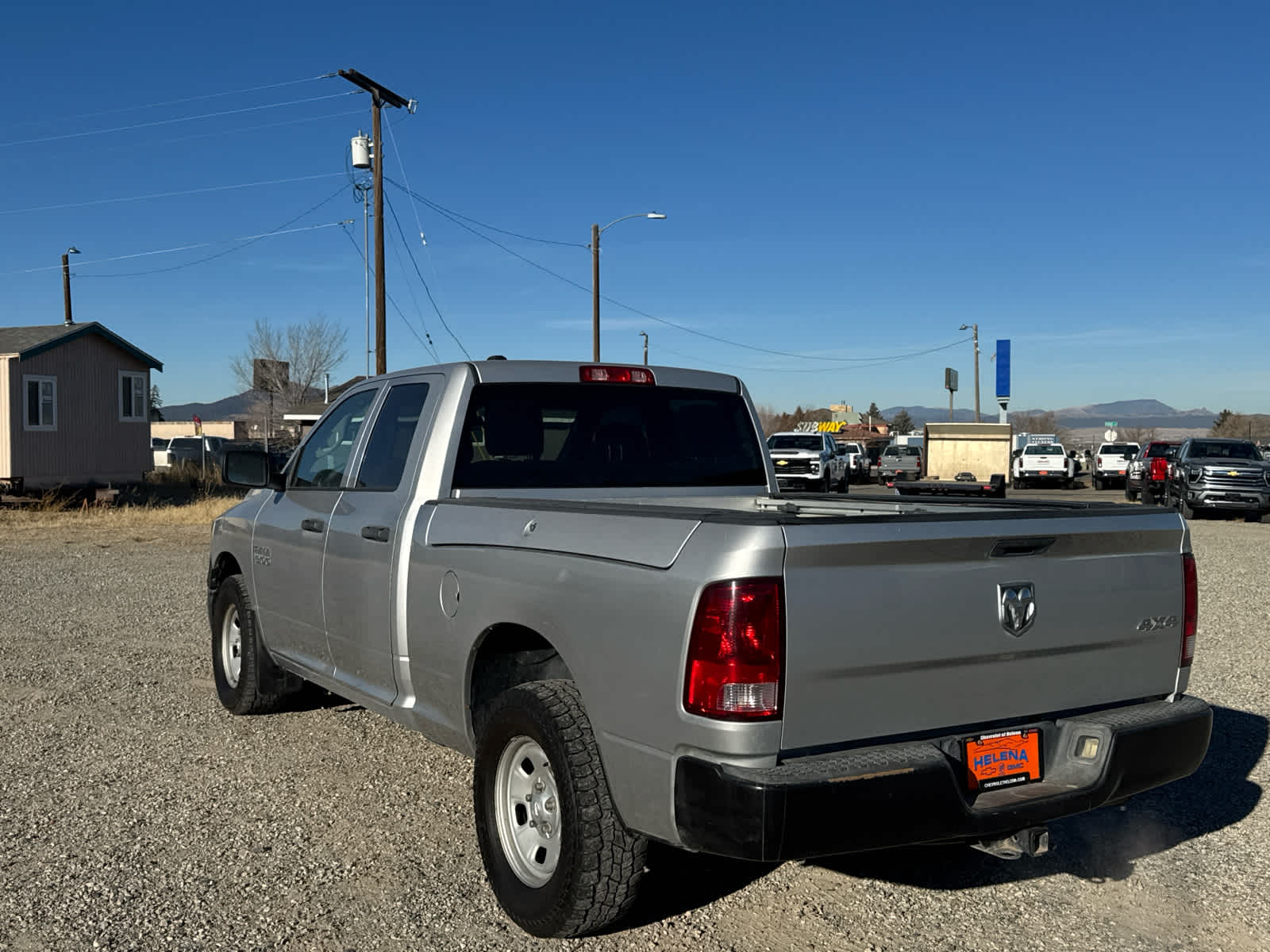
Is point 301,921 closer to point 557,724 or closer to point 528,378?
point 557,724

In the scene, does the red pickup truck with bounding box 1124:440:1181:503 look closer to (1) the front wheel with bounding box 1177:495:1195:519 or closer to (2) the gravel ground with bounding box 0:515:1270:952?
(1) the front wheel with bounding box 1177:495:1195:519

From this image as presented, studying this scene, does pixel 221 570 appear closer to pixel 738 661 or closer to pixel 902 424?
pixel 738 661

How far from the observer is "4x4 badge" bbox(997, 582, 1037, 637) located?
3.40 meters

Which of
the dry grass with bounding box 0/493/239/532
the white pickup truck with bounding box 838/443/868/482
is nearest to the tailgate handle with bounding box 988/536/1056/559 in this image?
the dry grass with bounding box 0/493/239/532

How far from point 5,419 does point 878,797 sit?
87.2ft

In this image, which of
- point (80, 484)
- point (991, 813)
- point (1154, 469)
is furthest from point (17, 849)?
point (1154, 469)

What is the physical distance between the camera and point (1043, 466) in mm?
41156

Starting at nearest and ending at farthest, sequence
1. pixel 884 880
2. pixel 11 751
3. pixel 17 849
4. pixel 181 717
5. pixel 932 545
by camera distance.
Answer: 1. pixel 932 545
2. pixel 884 880
3. pixel 17 849
4. pixel 11 751
5. pixel 181 717

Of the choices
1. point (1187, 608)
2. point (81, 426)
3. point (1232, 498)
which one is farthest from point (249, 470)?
point (81, 426)

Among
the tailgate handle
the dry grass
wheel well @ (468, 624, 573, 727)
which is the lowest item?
the dry grass

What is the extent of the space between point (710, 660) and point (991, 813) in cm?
99

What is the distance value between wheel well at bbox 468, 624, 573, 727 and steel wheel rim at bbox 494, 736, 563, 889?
264mm

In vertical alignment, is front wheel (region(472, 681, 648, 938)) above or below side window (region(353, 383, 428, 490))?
below

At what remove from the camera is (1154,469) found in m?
27.4
